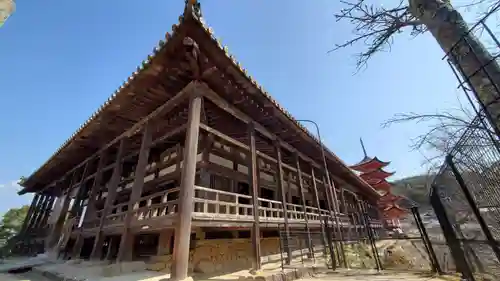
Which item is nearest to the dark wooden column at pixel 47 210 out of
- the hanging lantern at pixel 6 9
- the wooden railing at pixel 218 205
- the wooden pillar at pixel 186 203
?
the wooden railing at pixel 218 205

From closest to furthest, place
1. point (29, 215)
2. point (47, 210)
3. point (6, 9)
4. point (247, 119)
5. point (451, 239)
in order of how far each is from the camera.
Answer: point (6, 9) → point (451, 239) → point (247, 119) → point (47, 210) → point (29, 215)

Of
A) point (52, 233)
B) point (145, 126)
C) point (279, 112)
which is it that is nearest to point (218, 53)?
point (279, 112)

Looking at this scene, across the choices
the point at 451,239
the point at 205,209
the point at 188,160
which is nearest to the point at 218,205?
the point at 205,209

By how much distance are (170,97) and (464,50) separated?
6625 mm

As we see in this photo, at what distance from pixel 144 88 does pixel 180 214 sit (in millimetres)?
3729

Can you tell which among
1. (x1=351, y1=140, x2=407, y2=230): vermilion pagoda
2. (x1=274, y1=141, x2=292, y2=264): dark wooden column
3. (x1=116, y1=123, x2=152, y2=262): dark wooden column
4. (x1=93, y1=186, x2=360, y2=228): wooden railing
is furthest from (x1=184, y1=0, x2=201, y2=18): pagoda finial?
(x1=351, y1=140, x2=407, y2=230): vermilion pagoda

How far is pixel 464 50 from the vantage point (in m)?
2.79

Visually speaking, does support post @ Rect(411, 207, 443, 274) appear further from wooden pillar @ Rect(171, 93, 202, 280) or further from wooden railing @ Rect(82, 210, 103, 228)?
wooden railing @ Rect(82, 210, 103, 228)

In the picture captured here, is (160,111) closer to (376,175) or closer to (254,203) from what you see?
(254,203)

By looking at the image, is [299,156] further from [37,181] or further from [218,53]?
[37,181]

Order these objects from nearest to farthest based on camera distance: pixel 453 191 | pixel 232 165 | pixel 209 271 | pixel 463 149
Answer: pixel 463 149
pixel 453 191
pixel 209 271
pixel 232 165

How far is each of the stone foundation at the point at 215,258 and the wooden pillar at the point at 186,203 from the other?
69.0 inches

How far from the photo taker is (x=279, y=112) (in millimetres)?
8078

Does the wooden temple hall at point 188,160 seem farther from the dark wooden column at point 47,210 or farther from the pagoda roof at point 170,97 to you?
the dark wooden column at point 47,210
